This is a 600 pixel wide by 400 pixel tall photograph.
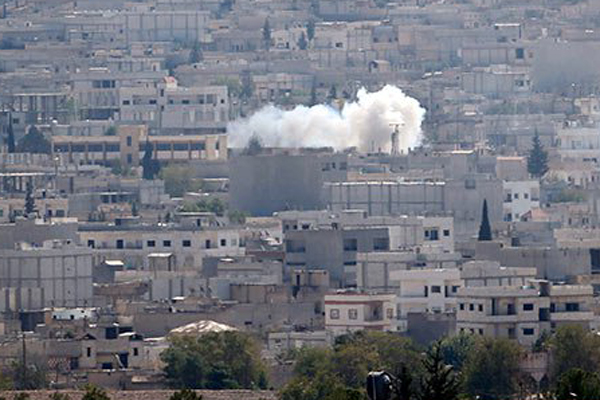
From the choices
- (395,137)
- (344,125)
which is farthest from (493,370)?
(344,125)

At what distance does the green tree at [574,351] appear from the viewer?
2800 inches

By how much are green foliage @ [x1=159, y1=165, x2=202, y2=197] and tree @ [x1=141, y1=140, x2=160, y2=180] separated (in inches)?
8.0

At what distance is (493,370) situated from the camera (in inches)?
2776

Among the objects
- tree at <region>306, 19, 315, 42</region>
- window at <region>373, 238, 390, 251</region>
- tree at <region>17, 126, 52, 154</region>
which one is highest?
tree at <region>306, 19, 315, 42</region>

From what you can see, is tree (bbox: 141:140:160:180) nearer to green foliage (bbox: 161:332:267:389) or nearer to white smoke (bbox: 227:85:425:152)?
white smoke (bbox: 227:85:425:152)

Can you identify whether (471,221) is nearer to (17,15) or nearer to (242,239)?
(242,239)

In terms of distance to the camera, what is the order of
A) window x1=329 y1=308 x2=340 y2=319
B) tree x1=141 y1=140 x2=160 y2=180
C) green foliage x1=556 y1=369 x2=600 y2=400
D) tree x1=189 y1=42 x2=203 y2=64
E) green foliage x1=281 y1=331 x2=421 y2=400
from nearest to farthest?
1. green foliage x1=556 y1=369 x2=600 y2=400
2. green foliage x1=281 y1=331 x2=421 y2=400
3. window x1=329 y1=308 x2=340 y2=319
4. tree x1=141 y1=140 x2=160 y2=180
5. tree x1=189 y1=42 x2=203 y2=64

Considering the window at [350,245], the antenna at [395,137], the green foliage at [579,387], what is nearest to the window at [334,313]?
the window at [350,245]

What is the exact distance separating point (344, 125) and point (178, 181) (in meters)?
11.0

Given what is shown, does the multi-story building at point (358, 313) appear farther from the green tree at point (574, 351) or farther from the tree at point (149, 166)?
the tree at point (149, 166)

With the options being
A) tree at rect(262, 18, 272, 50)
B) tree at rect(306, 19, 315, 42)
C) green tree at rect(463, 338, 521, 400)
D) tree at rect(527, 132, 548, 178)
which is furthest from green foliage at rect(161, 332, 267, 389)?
tree at rect(306, 19, 315, 42)

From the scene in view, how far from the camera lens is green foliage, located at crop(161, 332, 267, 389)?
72312mm

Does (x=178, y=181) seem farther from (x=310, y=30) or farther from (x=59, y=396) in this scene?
(x=59, y=396)

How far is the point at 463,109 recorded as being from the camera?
462 ft
